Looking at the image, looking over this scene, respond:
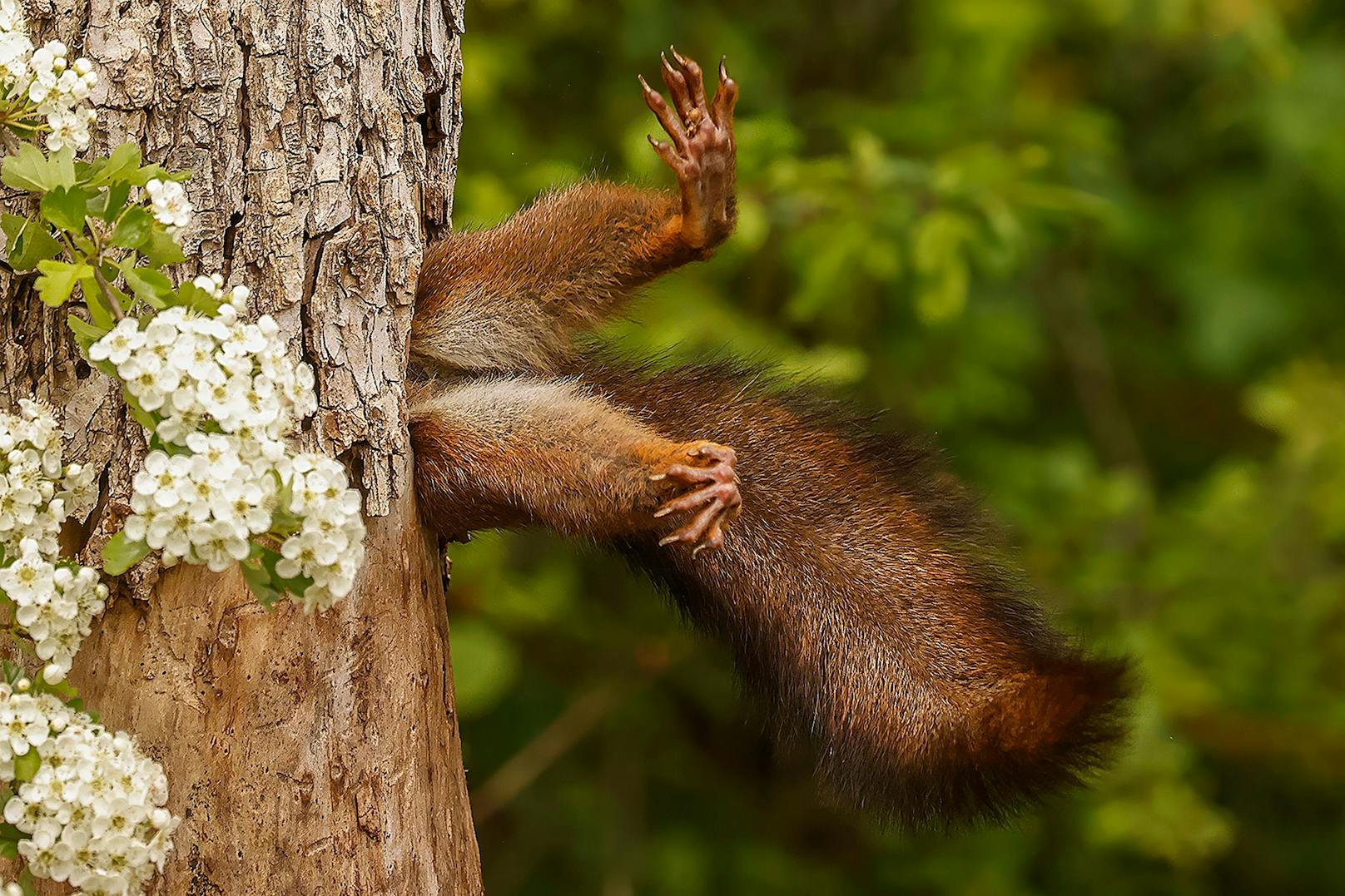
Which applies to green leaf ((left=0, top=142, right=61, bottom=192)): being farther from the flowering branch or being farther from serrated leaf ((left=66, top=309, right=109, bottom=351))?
serrated leaf ((left=66, top=309, right=109, bottom=351))

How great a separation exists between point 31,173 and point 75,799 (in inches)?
25.3

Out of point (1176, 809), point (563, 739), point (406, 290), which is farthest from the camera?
point (563, 739)

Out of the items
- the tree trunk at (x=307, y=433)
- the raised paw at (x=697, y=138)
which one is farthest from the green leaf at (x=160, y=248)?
the raised paw at (x=697, y=138)

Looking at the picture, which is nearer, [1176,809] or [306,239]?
[306,239]

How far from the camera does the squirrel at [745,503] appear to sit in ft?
6.35

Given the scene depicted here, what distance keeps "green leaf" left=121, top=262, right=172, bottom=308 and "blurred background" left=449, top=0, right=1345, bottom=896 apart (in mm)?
1888

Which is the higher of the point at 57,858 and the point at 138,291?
the point at 138,291

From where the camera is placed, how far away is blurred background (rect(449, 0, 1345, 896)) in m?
3.62

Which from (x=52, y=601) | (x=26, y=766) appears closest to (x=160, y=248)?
(x=52, y=601)

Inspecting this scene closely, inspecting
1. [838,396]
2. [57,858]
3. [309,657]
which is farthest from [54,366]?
[838,396]

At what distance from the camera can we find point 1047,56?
4816 mm

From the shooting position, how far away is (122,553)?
1391 millimetres

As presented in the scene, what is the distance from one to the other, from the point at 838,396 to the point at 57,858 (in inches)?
56.0

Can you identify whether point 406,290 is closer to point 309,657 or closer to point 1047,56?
point 309,657
